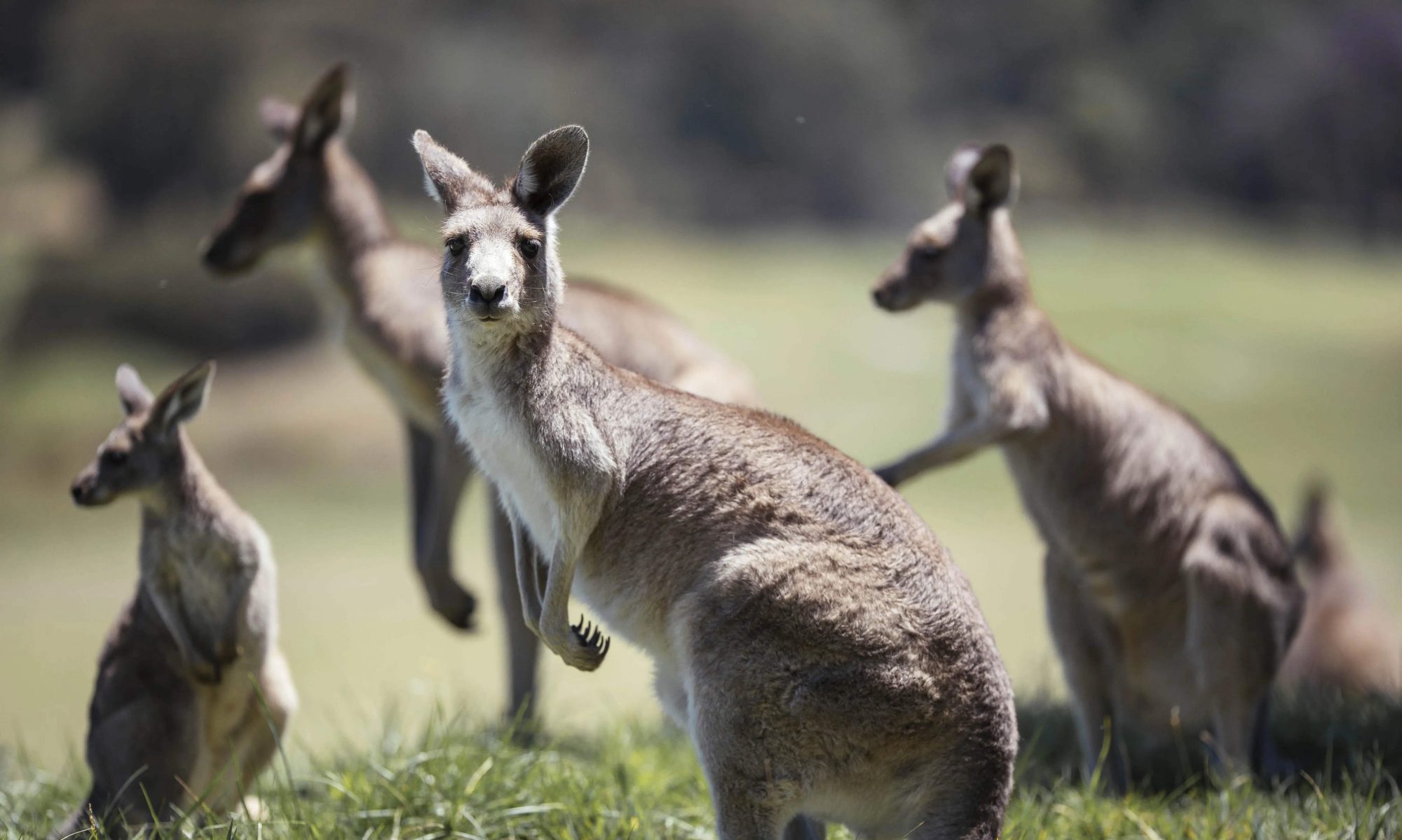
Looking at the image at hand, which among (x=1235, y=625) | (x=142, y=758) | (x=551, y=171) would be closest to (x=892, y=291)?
(x=1235, y=625)

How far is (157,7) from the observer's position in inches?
416

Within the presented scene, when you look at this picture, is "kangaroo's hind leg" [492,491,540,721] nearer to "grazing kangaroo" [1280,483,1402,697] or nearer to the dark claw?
the dark claw

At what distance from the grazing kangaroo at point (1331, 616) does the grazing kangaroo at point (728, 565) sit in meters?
4.48

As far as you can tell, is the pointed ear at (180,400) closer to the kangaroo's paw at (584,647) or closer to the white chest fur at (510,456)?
the white chest fur at (510,456)

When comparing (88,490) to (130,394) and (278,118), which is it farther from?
(278,118)

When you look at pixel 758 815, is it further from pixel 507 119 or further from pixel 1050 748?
pixel 507 119

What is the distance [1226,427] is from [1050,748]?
17.8ft

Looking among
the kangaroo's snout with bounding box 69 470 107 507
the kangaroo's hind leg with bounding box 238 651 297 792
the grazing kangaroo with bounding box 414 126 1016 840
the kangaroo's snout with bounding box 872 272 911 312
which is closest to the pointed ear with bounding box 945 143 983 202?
the kangaroo's snout with bounding box 872 272 911 312

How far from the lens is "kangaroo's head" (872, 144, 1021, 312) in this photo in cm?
489

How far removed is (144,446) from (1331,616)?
5.92 meters

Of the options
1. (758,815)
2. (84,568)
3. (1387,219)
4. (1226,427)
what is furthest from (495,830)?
(1387,219)

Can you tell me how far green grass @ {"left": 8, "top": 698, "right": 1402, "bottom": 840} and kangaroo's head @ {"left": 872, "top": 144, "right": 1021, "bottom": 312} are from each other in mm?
1750

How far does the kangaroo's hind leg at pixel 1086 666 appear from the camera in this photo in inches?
193

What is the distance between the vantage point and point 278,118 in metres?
6.07
